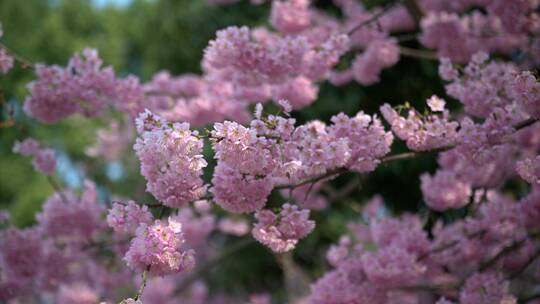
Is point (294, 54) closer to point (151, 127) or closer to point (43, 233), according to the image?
point (151, 127)

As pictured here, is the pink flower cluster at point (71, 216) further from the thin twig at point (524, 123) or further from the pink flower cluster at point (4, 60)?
the thin twig at point (524, 123)

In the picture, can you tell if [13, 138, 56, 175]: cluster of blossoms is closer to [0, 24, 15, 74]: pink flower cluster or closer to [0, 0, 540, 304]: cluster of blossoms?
[0, 0, 540, 304]: cluster of blossoms

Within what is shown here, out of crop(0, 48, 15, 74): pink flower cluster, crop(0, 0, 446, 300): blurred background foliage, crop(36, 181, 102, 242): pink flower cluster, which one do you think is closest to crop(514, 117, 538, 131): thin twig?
crop(0, 0, 446, 300): blurred background foliage

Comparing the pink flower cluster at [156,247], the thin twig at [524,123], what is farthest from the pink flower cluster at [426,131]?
the pink flower cluster at [156,247]

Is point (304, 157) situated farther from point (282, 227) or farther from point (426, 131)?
point (426, 131)

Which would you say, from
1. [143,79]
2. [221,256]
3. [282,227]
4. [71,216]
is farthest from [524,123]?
[143,79]

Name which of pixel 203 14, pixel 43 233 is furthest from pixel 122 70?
pixel 43 233
